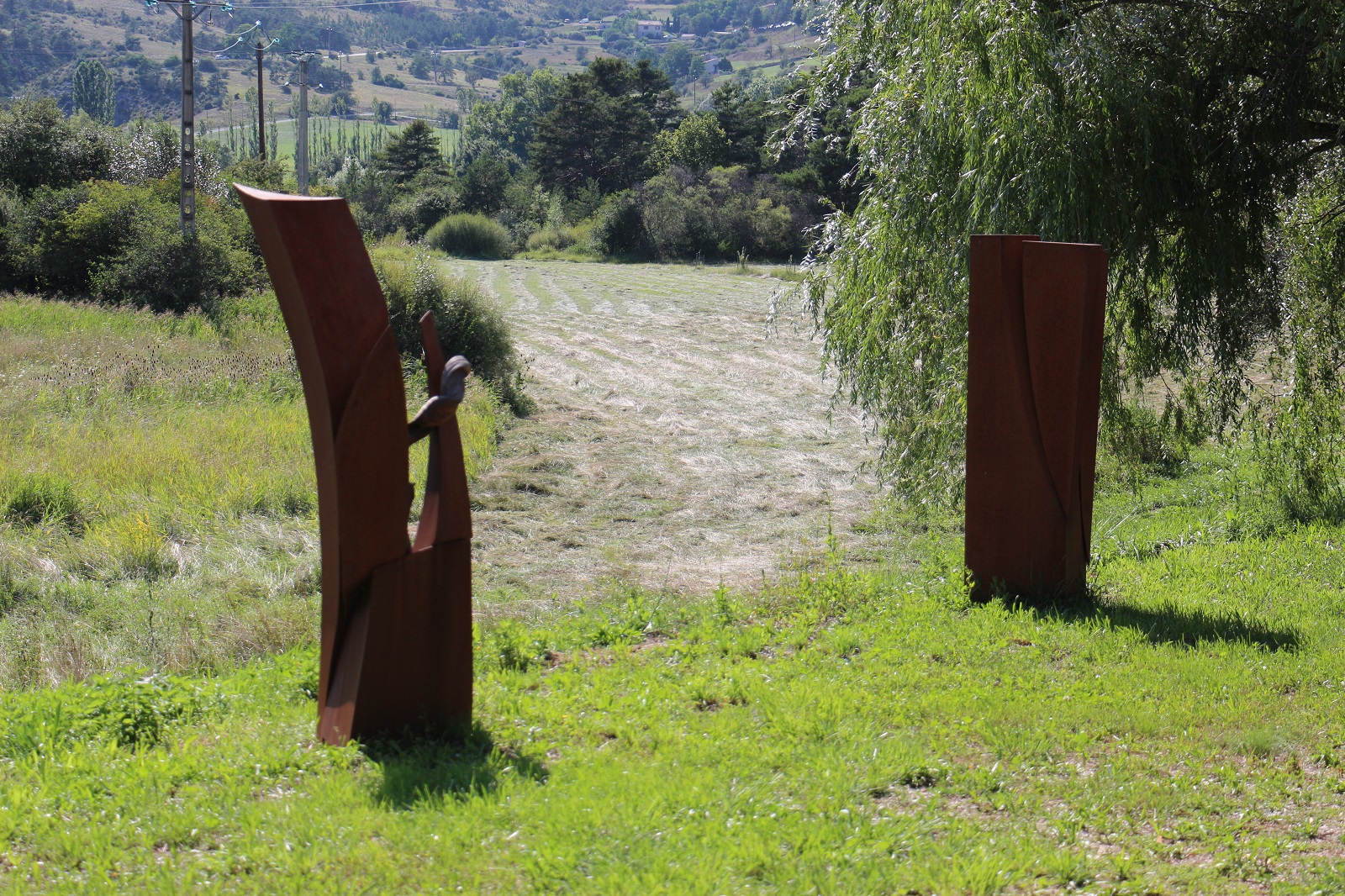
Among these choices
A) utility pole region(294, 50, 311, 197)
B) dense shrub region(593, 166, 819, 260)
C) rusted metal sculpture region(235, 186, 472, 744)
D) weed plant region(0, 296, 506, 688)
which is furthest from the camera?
dense shrub region(593, 166, 819, 260)

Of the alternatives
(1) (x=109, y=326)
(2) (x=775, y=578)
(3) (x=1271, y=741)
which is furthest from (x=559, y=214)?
(3) (x=1271, y=741)

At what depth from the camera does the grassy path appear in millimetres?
8773

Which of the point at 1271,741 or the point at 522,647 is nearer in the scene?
the point at 1271,741

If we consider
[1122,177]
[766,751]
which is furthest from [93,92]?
[766,751]

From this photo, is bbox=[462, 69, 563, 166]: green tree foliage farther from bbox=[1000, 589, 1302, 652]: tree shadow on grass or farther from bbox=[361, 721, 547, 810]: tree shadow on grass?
bbox=[361, 721, 547, 810]: tree shadow on grass

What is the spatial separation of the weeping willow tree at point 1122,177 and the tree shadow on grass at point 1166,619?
201 cm

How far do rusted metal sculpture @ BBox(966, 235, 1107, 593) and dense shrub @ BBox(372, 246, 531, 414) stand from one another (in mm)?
11478

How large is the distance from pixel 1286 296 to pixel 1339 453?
6.57 ft

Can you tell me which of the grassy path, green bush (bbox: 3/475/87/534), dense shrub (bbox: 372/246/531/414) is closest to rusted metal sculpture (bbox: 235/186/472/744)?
the grassy path

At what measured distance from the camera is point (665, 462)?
12.6 m

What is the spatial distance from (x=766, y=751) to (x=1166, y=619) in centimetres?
256

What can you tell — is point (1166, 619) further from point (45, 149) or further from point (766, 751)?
point (45, 149)

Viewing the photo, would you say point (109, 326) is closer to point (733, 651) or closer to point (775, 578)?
point (775, 578)

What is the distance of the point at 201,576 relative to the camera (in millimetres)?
7754
